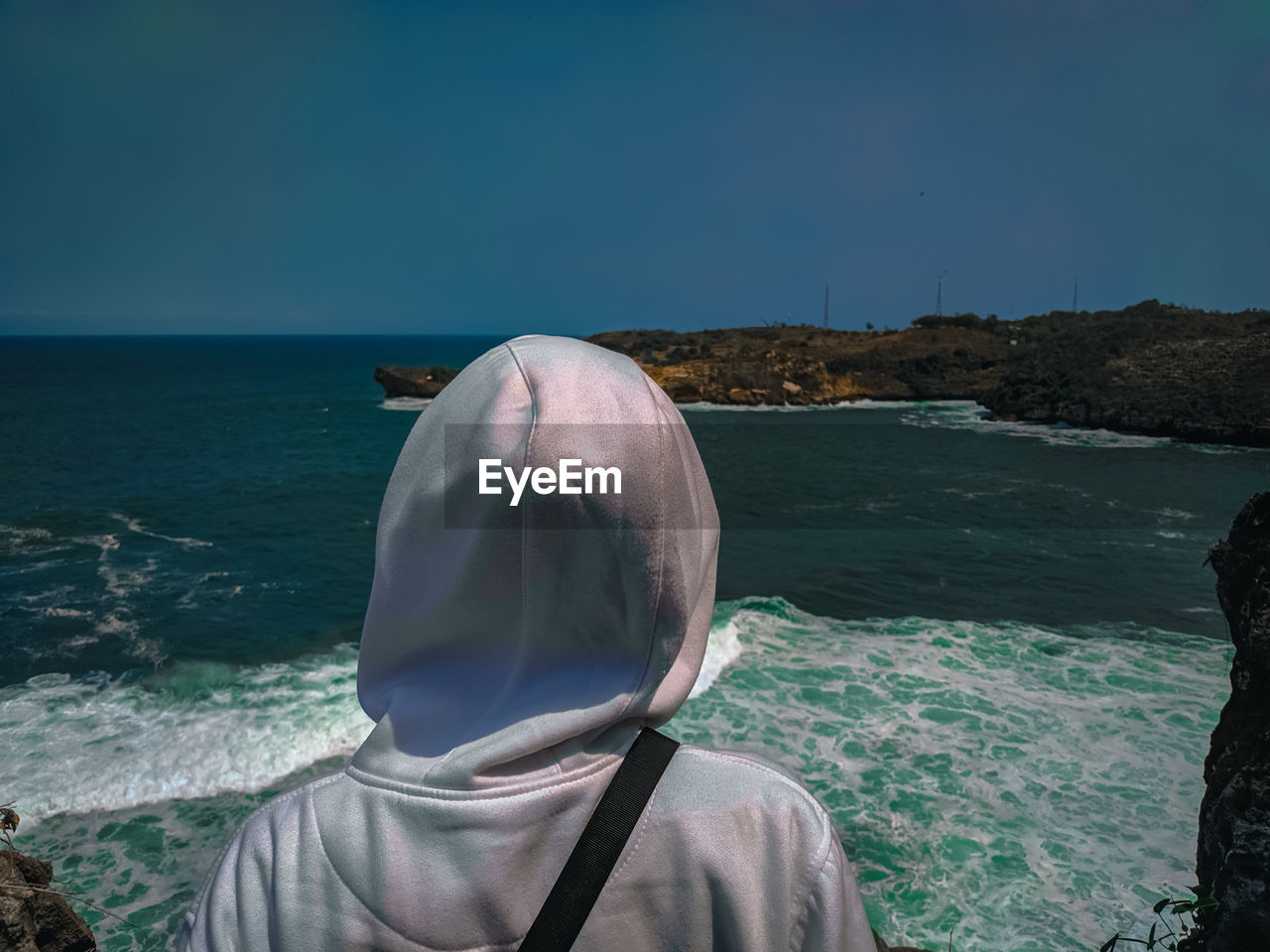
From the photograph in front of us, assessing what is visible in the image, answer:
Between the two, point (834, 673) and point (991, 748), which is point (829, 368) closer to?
point (834, 673)

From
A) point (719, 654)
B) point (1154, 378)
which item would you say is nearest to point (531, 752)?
point (719, 654)

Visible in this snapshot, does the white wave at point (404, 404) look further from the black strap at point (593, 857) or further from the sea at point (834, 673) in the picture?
the black strap at point (593, 857)

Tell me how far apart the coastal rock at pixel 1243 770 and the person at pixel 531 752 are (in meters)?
3.89

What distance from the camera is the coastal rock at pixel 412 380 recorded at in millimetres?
50938

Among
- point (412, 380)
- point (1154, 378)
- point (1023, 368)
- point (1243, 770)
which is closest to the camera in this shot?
point (1243, 770)

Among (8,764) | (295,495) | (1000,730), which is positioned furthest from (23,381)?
(1000,730)

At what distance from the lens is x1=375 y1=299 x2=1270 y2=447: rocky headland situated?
34.6 m

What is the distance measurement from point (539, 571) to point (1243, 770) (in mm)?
4626

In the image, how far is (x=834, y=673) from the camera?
34.6 ft

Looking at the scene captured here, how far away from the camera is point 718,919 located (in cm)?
102

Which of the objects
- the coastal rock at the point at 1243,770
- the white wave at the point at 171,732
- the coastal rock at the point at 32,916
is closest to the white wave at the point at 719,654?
the white wave at the point at 171,732

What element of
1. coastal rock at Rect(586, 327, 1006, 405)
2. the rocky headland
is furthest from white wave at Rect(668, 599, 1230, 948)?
coastal rock at Rect(586, 327, 1006, 405)

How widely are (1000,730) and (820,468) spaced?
64.1 feet

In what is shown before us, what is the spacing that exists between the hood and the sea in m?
4.66
